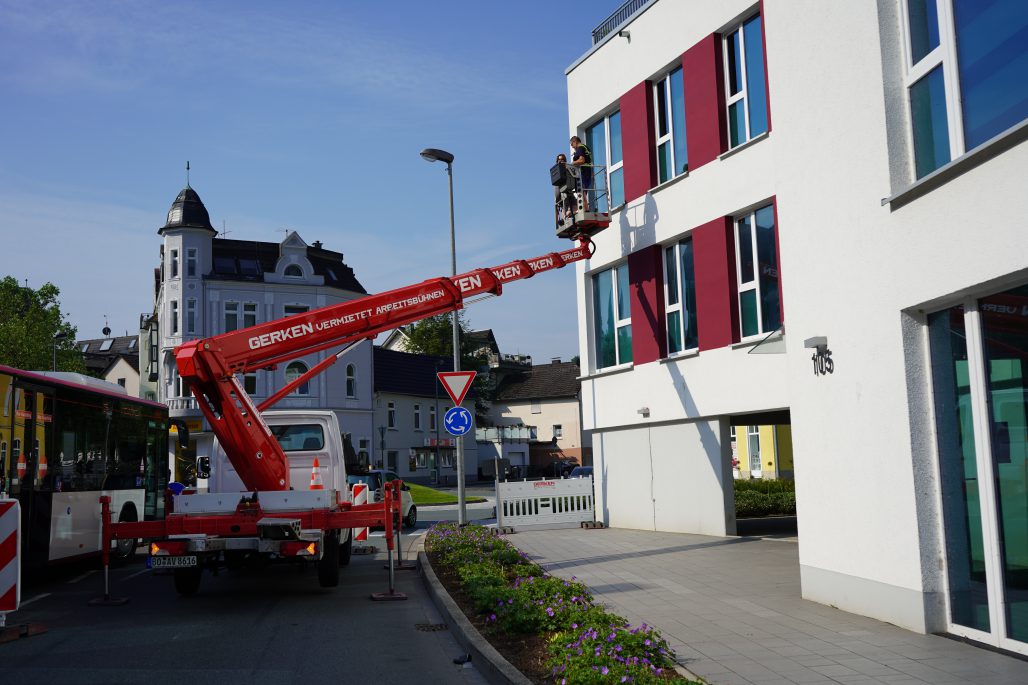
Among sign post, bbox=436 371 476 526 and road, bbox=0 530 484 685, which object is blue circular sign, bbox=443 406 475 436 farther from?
road, bbox=0 530 484 685

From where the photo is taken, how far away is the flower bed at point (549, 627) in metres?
6.02

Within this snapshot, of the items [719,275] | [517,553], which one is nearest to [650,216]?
[719,275]

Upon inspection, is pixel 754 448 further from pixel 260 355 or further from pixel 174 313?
pixel 260 355

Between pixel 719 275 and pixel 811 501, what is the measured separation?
290 inches

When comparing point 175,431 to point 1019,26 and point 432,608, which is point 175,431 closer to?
point 432,608

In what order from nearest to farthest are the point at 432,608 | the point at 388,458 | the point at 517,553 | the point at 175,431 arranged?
the point at 432,608, the point at 517,553, the point at 175,431, the point at 388,458

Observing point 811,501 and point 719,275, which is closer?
point 811,501

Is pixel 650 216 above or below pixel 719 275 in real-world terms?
above

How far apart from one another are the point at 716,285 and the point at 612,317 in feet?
13.0

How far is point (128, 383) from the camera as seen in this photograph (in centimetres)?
7750

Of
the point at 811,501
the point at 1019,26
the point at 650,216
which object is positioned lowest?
the point at 811,501

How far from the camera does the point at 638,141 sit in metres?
18.7

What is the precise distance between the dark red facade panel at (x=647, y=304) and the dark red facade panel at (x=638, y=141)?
1323mm

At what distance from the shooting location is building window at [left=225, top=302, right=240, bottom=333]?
4984 cm
